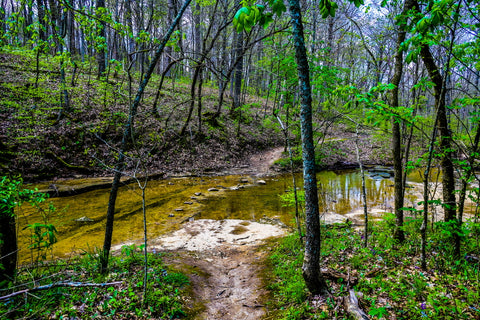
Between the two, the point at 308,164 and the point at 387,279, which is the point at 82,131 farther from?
the point at 387,279

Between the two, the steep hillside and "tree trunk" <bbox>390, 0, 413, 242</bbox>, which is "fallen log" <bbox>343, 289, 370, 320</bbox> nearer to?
"tree trunk" <bbox>390, 0, 413, 242</bbox>

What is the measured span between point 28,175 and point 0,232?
8909mm

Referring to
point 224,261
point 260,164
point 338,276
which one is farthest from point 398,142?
point 260,164

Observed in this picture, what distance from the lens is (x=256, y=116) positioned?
24.0 m

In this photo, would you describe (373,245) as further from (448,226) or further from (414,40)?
(414,40)

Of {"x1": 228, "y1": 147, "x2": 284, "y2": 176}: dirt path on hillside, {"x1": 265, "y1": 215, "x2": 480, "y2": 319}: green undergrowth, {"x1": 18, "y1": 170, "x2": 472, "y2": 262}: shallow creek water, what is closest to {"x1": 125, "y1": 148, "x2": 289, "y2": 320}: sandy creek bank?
{"x1": 265, "y1": 215, "x2": 480, "y2": 319}: green undergrowth

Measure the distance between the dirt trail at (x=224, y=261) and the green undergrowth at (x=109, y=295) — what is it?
→ 421 millimetres

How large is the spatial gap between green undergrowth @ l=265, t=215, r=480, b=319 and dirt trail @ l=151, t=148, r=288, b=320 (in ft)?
1.31

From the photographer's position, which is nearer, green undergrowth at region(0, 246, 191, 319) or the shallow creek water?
green undergrowth at region(0, 246, 191, 319)

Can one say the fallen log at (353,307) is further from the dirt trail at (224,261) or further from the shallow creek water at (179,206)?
the shallow creek water at (179,206)

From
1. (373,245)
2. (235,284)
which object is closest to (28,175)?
(235,284)

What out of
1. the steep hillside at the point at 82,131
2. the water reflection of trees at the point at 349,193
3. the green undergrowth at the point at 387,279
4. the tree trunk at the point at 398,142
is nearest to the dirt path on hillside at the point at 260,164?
the steep hillside at the point at 82,131

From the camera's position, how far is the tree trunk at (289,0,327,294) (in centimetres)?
312

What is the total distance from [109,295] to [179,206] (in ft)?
18.4
